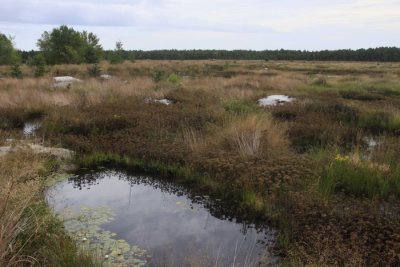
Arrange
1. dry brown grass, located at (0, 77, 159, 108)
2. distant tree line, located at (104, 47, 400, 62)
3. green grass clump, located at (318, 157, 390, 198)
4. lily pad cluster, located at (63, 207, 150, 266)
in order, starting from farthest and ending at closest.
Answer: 1. distant tree line, located at (104, 47, 400, 62)
2. dry brown grass, located at (0, 77, 159, 108)
3. green grass clump, located at (318, 157, 390, 198)
4. lily pad cluster, located at (63, 207, 150, 266)

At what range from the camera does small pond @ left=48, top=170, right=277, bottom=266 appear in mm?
4453

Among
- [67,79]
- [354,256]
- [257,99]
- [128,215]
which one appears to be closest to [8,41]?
[67,79]

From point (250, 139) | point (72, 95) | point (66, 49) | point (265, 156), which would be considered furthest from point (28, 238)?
point (66, 49)

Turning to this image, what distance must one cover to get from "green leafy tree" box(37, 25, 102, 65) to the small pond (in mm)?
34299

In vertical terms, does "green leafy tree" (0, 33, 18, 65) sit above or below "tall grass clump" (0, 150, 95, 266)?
above

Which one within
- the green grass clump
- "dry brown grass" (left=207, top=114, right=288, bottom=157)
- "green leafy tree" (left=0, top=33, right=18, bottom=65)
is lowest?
the green grass clump

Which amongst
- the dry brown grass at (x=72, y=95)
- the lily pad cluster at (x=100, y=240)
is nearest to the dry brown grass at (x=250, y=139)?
the lily pad cluster at (x=100, y=240)

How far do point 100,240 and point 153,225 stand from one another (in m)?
0.87

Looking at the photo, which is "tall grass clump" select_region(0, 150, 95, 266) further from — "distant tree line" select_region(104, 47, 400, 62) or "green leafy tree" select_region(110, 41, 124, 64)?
"distant tree line" select_region(104, 47, 400, 62)

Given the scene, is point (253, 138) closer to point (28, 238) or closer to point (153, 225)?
point (153, 225)

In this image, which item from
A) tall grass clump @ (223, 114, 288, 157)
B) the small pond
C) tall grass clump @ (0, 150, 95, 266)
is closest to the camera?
tall grass clump @ (0, 150, 95, 266)

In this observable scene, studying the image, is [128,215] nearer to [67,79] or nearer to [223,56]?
[67,79]

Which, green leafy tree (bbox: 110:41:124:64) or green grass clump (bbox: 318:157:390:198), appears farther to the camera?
green leafy tree (bbox: 110:41:124:64)

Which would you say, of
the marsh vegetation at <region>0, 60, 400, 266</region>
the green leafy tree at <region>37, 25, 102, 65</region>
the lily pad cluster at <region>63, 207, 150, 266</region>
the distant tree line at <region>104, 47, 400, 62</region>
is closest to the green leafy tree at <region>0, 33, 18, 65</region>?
the green leafy tree at <region>37, 25, 102, 65</region>
